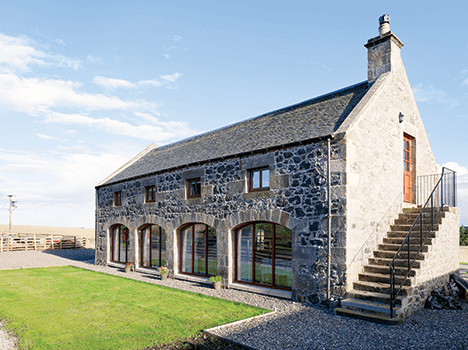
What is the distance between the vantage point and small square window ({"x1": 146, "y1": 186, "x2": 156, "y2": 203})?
15.9m

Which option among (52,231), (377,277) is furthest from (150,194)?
(52,231)

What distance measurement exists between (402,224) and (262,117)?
6992mm

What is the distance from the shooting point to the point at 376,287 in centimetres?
891

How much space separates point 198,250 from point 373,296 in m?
7.04

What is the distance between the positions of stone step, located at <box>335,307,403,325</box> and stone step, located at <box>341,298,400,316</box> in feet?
0.32

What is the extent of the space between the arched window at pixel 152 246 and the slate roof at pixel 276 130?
8.77 feet

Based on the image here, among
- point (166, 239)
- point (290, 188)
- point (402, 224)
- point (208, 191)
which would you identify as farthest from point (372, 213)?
point (166, 239)

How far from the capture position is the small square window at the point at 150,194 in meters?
15.9

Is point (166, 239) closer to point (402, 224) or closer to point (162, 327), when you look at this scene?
point (162, 327)

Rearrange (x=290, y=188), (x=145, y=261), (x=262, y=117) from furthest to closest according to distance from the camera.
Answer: (x=145, y=261) → (x=262, y=117) → (x=290, y=188)

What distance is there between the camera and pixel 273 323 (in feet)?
26.0

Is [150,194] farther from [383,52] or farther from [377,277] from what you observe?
[383,52]

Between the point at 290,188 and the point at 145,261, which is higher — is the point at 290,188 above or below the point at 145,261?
above

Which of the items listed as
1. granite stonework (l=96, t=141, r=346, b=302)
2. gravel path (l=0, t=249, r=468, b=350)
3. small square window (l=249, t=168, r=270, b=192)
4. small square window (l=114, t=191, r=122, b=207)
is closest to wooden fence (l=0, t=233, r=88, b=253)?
small square window (l=114, t=191, r=122, b=207)
